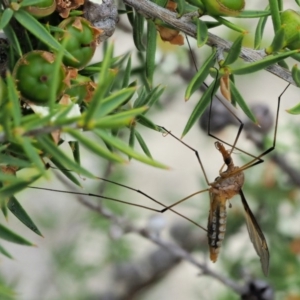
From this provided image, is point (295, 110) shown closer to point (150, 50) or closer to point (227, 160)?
point (150, 50)

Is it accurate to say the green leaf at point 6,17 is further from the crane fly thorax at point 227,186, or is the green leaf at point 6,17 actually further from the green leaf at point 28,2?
the crane fly thorax at point 227,186

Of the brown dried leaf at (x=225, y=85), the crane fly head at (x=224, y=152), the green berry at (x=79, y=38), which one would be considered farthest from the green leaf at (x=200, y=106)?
the crane fly head at (x=224, y=152)

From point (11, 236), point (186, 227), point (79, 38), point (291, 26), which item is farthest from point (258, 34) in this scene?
point (186, 227)

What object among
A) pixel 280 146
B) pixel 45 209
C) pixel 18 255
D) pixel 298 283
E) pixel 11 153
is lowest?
pixel 18 255

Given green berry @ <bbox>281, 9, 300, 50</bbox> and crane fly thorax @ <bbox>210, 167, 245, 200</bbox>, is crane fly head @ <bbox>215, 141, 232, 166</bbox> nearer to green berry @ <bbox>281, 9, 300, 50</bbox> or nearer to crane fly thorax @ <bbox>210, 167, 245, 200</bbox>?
crane fly thorax @ <bbox>210, 167, 245, 200</bbox>

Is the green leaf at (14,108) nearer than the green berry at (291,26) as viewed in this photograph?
Yes

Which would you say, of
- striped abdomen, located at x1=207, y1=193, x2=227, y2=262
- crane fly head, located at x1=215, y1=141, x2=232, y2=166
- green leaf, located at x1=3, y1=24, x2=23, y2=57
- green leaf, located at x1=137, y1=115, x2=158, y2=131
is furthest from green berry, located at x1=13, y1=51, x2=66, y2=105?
striped abdomen, located at x1=207, y1=193, x2=227, y2=262

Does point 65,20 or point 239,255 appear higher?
point 65,20

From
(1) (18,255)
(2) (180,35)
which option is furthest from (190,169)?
(2) (180,35)

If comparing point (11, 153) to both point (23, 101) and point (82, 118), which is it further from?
point (82, 118)
